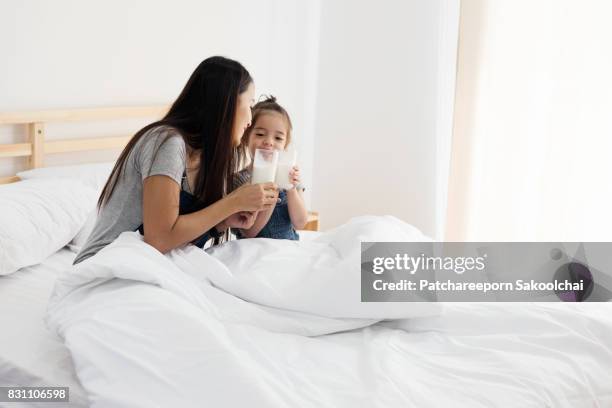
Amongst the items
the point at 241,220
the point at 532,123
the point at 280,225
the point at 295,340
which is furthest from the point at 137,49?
the point at 295,340

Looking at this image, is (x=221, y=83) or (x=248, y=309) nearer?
(x=248, y=309)

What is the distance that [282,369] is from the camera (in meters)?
1.51

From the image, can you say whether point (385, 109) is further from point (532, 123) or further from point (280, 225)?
point (280, 225)

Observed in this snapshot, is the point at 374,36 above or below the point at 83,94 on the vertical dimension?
above

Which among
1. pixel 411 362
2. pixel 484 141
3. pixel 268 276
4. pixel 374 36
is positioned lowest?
pixel 411 362

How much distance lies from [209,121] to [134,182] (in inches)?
9.4

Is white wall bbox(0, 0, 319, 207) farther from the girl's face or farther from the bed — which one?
the bed

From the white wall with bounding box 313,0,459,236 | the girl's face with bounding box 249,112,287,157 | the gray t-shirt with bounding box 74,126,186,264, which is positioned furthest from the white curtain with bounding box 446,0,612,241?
the gray t-shirt with bounding box 74,126,186,264

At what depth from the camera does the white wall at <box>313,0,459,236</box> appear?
3754mm

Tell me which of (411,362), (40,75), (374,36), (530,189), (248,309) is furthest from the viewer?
(374,36)

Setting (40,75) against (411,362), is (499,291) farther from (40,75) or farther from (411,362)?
(40,75)

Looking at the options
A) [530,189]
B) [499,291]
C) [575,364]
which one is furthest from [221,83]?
[530,189]

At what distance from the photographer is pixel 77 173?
284cm

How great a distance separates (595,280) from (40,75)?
1.99 m
